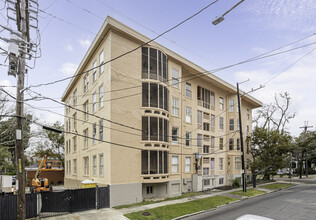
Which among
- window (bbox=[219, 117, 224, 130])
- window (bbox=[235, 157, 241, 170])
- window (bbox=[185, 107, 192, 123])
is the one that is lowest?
window (bbox=[235, 157, 241, 170])

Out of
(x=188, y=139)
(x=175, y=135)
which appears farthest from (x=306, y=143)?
(x=175, y=135)

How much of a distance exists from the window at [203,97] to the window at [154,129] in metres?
9.25

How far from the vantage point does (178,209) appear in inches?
638

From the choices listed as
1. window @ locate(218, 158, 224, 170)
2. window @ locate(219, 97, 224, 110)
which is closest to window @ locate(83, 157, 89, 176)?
window @ locate(218, 158, 224, 170)

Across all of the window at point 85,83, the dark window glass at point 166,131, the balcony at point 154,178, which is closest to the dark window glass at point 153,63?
the dark window glass at point 166,131

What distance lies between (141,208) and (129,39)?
1440 cm

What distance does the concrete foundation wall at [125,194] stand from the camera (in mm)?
17016

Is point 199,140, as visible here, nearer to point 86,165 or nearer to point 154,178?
point 154,178

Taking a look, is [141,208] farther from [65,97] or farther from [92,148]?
[65,97]

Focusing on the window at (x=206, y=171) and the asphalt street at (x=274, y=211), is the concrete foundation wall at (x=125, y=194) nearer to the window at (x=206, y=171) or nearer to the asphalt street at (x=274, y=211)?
the asphalt street at (x=274, y=211)

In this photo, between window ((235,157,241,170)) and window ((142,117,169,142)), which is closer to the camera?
window ((142,117,169,142))

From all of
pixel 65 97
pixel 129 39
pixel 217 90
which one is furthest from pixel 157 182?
pixel 65 97

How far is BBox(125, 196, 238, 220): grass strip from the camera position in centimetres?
1428

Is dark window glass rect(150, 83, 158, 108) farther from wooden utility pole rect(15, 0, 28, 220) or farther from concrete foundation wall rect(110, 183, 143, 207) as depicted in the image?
wooden utility pole rect(15, 0, 28, 220)
